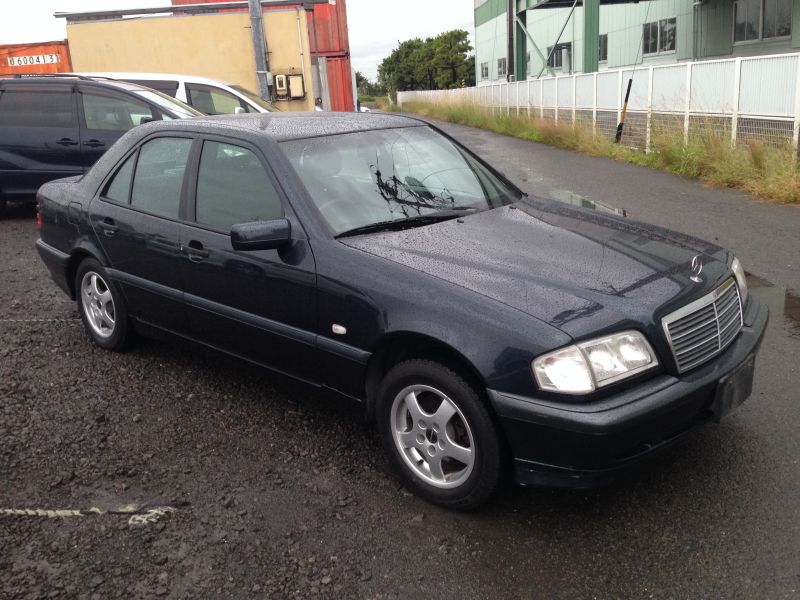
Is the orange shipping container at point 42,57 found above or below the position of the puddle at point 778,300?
above

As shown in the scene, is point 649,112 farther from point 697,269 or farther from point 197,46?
point 697,269

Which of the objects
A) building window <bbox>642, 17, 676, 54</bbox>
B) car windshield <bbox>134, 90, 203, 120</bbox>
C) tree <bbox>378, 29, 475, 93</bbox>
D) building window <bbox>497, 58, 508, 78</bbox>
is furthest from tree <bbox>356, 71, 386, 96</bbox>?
car windshield <bbox>134, 90, 203, 120</bbox>

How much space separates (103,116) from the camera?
32.8 feet

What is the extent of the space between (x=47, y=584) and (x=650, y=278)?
8.56 feet

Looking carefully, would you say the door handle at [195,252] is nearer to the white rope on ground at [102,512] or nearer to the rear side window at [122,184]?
the rear side window at [122,184]

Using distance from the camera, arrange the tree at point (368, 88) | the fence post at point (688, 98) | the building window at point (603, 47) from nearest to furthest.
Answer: the fence post at point (688, 98) < the building window at point (603, 47) < the tree at point (368, 88)

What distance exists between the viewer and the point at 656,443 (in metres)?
2.93

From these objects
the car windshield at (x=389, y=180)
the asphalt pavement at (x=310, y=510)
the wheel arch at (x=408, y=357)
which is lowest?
the asphalt pavement at (x=310, y=510)

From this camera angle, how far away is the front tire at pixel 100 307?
4863 millimetres

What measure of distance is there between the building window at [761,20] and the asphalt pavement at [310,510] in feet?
67.6

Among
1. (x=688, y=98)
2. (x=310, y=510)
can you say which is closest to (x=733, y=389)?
(x=310, y=510)

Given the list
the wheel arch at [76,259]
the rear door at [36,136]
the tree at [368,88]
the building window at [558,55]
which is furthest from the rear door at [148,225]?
the tree at [368,88]

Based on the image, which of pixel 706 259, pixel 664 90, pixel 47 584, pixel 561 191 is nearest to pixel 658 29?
pixel 664 90

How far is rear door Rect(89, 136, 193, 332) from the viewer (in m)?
4.30
